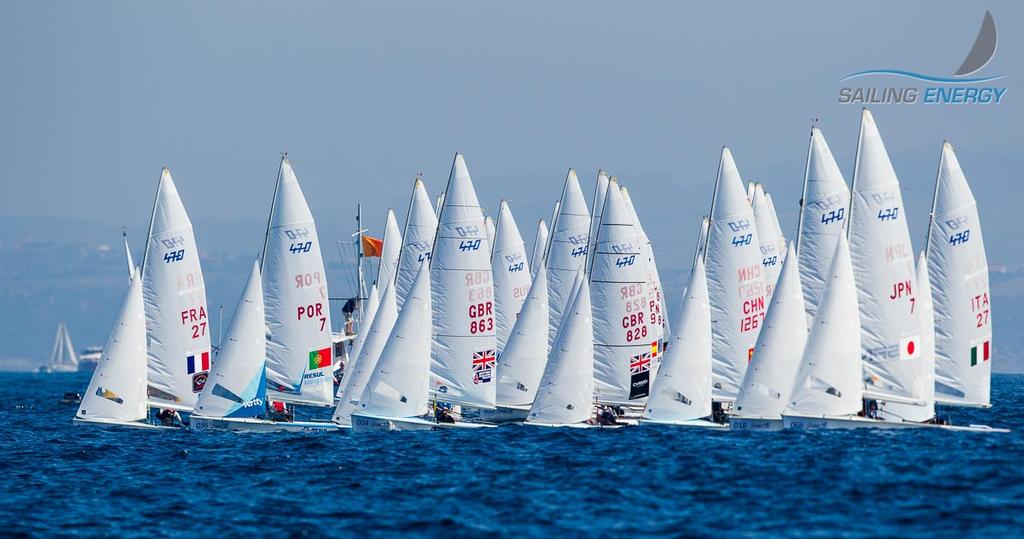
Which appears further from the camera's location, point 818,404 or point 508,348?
point 508,348

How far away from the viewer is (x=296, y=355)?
56.0 metres

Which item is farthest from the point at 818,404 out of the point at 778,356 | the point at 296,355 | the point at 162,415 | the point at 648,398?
the point at 162,415

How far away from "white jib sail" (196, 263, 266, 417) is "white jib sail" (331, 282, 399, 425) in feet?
9.77

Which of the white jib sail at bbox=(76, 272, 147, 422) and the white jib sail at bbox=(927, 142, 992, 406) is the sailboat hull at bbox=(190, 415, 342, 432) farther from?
the white jib sail at bbox=(927, 142, 992, 406)

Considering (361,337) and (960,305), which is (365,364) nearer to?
(361,337)

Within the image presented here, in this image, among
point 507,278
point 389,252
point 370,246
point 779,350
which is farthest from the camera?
point 370,246

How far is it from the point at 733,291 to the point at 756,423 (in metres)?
9.22

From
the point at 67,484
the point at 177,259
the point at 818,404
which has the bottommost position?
the point at 67,484

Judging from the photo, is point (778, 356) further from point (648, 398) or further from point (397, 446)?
point (397, 446)

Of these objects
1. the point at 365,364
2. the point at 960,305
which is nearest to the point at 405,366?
the point at 365,364

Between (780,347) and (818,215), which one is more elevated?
(818,215)

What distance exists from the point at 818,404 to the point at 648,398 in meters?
7.27

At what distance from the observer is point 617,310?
180ft

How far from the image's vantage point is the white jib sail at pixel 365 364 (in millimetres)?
52250
